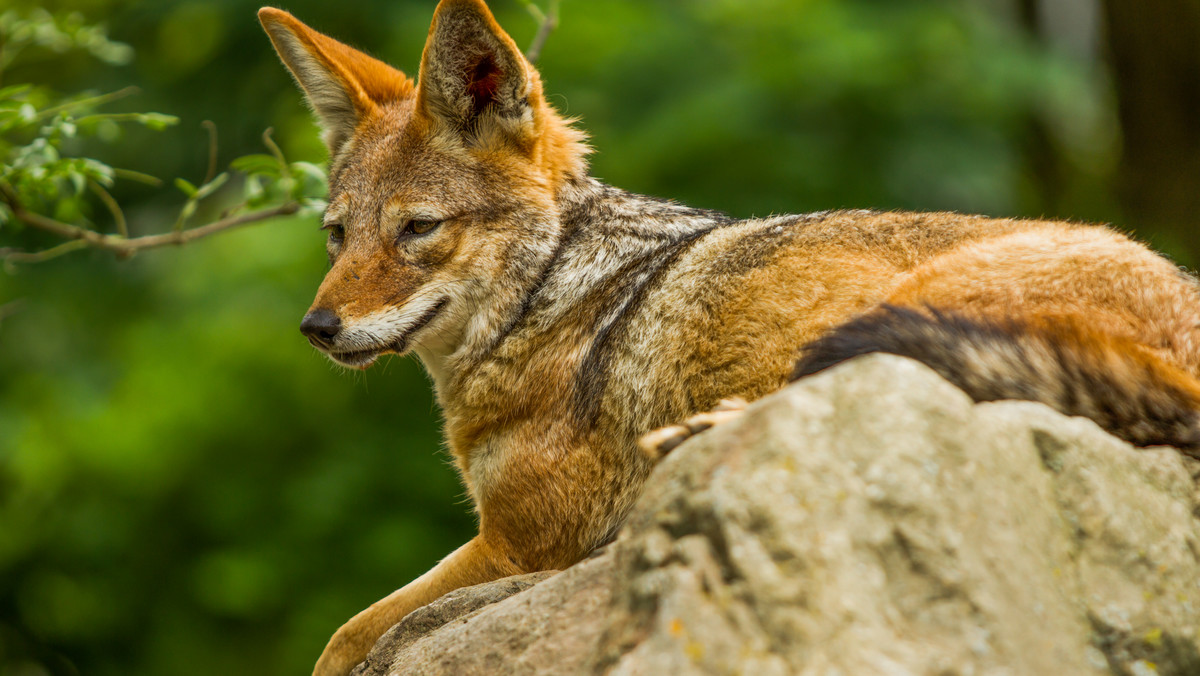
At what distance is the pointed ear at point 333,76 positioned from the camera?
5551 mm

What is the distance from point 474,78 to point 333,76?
0.89m

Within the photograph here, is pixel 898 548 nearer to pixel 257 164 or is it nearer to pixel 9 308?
pixel 257 164

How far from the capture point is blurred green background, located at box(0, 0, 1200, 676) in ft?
34.1

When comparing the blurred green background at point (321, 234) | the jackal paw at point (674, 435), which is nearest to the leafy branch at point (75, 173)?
the jackal paw at point (674, 435)

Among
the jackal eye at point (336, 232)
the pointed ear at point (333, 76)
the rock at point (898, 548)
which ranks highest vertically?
the pointed ear at point (333, 76)

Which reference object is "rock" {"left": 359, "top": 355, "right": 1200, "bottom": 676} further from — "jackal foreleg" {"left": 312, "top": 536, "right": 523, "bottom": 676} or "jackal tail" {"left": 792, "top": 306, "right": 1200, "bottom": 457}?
"jackal foreleg" {"left": 312, "top": 536, "right": 523, "bottom": 676}

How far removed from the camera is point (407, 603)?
473 centimetres

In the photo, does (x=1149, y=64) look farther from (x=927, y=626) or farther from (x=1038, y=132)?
(x=927, y=626)

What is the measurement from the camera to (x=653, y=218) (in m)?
5.46

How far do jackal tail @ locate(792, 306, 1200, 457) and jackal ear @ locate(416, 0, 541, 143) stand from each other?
7.99 ft

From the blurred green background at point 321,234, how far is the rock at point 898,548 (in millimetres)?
7482

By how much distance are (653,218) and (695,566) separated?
321cm

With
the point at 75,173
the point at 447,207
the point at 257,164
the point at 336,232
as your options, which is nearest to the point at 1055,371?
the point at 447,207

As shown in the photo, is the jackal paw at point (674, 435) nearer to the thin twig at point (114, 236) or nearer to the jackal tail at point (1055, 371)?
the jackal tail at point (1055, 371)
